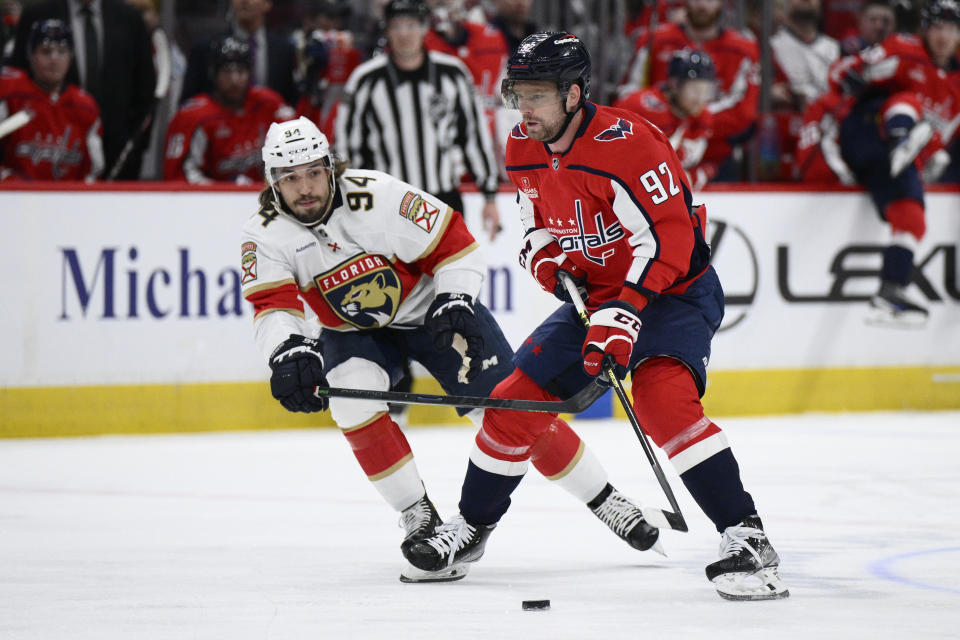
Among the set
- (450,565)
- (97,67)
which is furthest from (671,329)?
(97,67)

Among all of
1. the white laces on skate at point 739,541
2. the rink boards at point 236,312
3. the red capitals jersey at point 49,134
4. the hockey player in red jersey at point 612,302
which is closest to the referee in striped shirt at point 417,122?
the rink boards at point 236,312

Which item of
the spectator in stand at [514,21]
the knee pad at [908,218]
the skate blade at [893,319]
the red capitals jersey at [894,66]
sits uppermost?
the spectator in stand at [514,21]

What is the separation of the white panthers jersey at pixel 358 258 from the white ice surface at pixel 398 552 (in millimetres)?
657

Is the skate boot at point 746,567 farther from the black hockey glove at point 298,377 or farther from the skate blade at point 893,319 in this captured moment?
the skate blade at point 893,319

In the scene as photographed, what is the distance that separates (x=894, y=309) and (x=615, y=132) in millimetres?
3928

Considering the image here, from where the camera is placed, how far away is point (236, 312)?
20.5ft

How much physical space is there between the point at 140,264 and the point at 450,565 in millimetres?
3020

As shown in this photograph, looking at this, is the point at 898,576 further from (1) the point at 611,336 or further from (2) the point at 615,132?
(2) the point at 615,132

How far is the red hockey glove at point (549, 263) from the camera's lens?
11.7 ft

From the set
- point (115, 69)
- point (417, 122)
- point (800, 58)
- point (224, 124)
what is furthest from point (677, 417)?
point (800, 58)

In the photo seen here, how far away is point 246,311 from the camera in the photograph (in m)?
6.24

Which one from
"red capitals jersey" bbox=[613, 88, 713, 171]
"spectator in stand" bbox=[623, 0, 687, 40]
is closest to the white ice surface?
"red capitals jersey" bbox=[613, 88, 713, 171]

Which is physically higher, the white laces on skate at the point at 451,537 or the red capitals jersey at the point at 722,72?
the red capitals jersey at the point at 722,72

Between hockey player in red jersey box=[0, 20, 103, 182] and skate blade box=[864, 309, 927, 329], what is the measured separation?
363 cm
